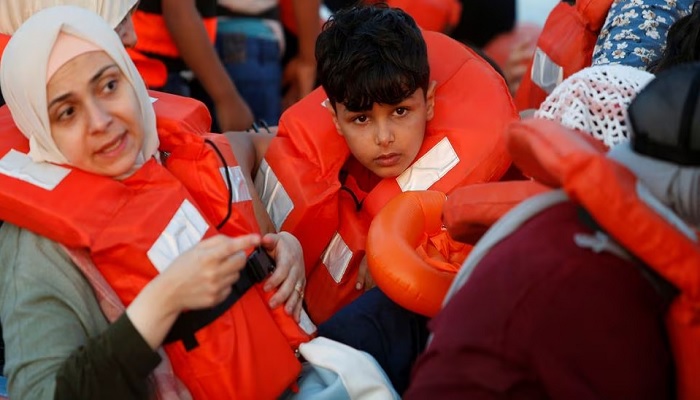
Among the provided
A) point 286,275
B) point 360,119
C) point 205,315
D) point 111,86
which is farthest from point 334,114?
point 205,315

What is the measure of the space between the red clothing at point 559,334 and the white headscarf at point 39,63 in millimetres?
980

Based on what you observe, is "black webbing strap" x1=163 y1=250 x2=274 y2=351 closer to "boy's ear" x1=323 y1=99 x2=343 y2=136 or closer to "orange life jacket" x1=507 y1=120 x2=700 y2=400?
"boy's ear" x1=323 y1=99 x2=343 y2=136

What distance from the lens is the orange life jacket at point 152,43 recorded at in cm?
315

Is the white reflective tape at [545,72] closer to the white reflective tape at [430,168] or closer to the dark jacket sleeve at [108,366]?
the white reflective tape at [430,168]

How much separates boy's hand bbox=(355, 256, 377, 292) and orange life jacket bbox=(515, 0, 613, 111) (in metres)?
0.96

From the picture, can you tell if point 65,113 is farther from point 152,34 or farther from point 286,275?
point 152,34

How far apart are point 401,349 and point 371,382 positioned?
0.16 metres

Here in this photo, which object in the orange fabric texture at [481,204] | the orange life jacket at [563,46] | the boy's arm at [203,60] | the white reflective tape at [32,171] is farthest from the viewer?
the boy's arm at [203,60]

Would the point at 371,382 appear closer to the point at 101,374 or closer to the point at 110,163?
the point at 101,374

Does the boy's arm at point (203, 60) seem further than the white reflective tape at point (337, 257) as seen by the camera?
Yes

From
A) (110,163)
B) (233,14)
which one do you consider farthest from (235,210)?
(233,14)

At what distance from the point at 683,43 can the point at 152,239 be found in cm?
130

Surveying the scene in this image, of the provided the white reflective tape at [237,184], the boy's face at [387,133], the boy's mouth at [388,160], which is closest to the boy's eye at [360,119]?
the boy's face at [387,133]

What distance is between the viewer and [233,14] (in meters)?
3.80
